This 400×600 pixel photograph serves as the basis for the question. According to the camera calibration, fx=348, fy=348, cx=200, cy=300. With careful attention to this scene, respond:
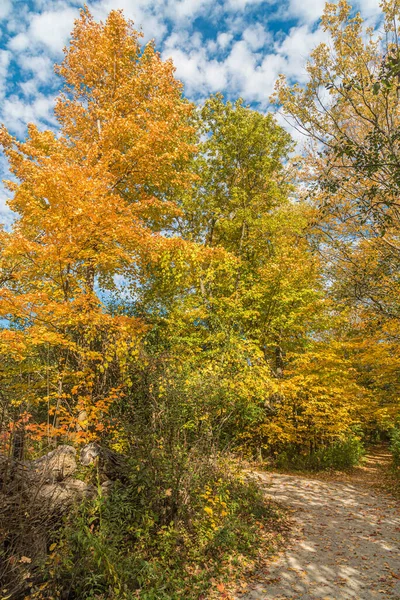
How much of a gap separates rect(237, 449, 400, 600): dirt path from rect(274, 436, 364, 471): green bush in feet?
7.03

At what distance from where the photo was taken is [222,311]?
38.9 ft

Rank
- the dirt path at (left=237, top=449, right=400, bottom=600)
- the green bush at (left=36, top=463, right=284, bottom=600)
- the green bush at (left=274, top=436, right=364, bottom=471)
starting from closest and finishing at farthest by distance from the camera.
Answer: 1. the green bush at (left=36, top=463, right=284, bottom=600)
2. the dirt path at (left=237, top=449, right=400, bottom=600)
3. the green bush at (left=274, top=436, right=364, bottom=471)

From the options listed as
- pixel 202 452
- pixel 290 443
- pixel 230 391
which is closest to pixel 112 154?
pixel 230 391

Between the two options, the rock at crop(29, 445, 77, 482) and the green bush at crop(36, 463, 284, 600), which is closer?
the green bush at crop(36, 463, 284, 600)

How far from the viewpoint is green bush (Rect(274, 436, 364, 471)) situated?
12133 mm

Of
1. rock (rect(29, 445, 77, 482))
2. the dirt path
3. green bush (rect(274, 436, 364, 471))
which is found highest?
rock (rect(29, 445, 77, 482))

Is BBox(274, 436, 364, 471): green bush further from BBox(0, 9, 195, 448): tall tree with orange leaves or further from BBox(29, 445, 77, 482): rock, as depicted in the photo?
BBox(29, 445, 77, 482): rock

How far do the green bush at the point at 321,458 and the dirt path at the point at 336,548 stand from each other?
2143 millimetres

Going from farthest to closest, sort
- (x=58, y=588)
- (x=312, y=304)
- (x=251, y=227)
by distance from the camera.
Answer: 1. (x=251, y=227)
2. (x=312, y=304)
3. (x=58, y=588)

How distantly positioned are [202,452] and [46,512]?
300cm

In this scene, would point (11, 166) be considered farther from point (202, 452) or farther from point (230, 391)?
point (202, 452)

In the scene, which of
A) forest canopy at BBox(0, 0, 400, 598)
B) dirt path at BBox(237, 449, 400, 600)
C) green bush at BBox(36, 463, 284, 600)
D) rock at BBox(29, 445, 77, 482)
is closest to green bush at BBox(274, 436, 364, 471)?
forest canopy at BBox(0, 0, 400, 598)

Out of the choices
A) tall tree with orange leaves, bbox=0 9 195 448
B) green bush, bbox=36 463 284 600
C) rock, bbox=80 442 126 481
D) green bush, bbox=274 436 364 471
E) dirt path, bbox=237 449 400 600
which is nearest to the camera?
green bush, bbox=36 463 284 600

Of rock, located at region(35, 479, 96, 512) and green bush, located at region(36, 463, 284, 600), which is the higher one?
rock, located at region(35, 479, 96, 512)
